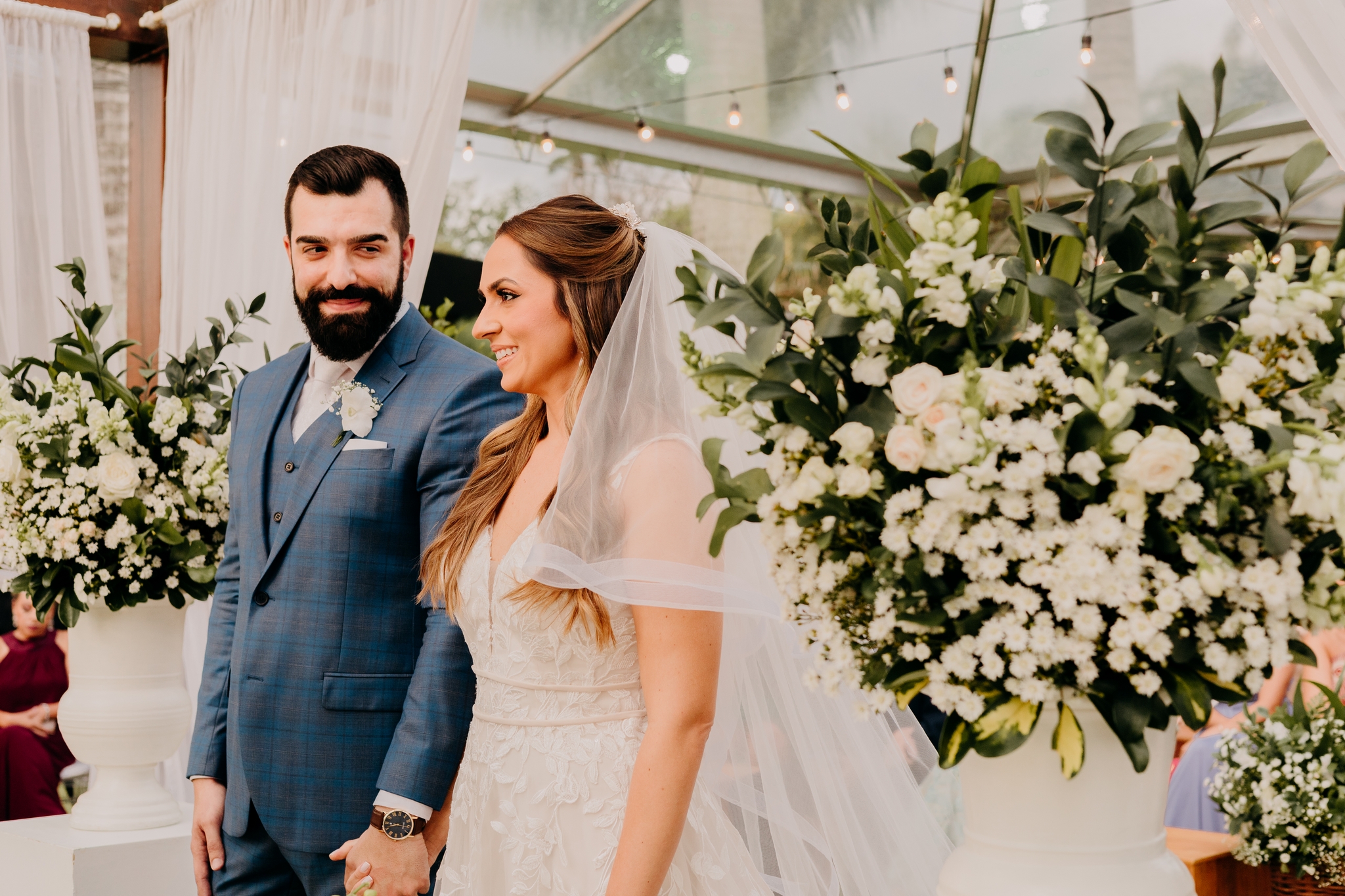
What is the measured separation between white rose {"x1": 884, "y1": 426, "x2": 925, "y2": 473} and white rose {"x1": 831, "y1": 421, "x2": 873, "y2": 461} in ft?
0.06

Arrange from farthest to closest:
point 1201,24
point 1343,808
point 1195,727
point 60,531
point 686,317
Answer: point 1201,24 < point 1343,808 < point 60,531 < point 686,317 < point 1195,727

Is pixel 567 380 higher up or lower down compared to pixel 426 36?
lower down

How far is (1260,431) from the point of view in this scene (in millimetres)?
979

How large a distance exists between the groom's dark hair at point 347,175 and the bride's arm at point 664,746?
3.50 ft

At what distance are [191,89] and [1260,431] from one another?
412 cm

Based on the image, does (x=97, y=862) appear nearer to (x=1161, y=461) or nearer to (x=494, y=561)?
(x=494, y=561)

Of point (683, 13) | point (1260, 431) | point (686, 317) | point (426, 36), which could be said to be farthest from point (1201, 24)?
point (1260, 431)

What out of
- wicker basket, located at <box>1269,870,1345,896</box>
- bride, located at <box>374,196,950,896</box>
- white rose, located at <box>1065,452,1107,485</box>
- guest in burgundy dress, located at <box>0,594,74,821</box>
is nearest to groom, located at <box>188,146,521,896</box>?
bride, located at <box>374,196,950,896</box>

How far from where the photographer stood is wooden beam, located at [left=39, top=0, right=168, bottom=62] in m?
4.34

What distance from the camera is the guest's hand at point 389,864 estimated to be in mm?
1851

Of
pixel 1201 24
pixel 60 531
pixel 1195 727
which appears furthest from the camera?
pixel 1201 24

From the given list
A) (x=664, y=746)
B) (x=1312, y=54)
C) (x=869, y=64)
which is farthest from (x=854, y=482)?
(x=869, y=64)

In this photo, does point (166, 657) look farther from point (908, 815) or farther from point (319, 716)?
point (908, 815)

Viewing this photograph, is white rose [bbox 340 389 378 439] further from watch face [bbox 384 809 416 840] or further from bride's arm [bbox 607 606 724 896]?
bride's arm [bbox 607 606 724 896]
